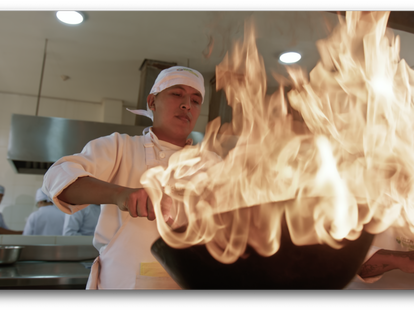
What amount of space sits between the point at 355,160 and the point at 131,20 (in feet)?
6.97

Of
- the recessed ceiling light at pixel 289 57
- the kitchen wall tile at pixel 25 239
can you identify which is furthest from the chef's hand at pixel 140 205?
the kitchen wall tile at pixel 25 239

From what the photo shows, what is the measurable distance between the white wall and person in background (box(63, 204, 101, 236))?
4.14 feet

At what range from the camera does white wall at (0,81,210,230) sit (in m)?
4.07

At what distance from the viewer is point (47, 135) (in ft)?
8.31

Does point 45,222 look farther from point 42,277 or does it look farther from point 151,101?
point 151,101

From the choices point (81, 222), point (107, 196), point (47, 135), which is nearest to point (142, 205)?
point (107, 196)

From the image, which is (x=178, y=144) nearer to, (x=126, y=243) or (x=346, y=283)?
(x=126, y=243)

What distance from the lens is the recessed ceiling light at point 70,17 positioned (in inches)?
91.4

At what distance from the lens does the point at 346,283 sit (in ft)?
1.57

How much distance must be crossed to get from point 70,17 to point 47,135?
3.18ft

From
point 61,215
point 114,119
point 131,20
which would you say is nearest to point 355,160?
point 131,20

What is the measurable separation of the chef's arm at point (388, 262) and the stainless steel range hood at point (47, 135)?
2.33 meters

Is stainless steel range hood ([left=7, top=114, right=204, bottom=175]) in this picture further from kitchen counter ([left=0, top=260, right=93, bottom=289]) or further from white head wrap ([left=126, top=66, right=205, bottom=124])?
white head wrap ([left=126, top=66, right=205, bottom=124])

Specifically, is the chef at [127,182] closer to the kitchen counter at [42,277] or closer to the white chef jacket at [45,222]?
the kitchen counter at [42,277]
